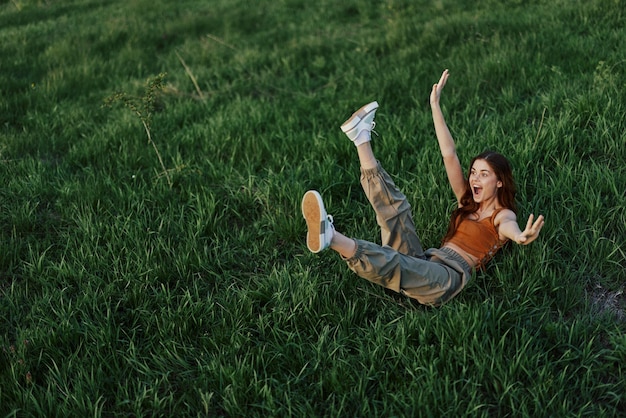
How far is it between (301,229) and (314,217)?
77 centimetres

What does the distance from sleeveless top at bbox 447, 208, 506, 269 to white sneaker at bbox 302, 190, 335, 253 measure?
80 centimetres

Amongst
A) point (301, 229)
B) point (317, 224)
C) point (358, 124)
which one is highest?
point (358, 124)

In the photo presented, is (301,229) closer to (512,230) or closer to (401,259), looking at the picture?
(401,259)

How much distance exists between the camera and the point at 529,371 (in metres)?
2.47

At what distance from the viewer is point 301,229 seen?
11.8 feet

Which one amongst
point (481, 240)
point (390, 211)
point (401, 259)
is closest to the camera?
point (401, 259)

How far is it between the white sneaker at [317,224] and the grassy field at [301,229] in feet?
1.11

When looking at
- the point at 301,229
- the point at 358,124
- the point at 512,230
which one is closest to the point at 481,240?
the point at 512,230

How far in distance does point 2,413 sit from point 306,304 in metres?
1.44

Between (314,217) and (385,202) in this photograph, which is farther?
(385,202)

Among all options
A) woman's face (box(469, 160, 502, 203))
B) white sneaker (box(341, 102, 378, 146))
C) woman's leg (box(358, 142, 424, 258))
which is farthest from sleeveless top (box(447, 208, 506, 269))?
white sneaker (box(341, 102, 378, 146))

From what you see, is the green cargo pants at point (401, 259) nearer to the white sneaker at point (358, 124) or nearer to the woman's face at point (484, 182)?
the white sneaker at point (358, 124)

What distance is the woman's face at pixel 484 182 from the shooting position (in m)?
3.20

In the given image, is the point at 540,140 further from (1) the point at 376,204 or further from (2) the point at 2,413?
(2) the point at 2,413
